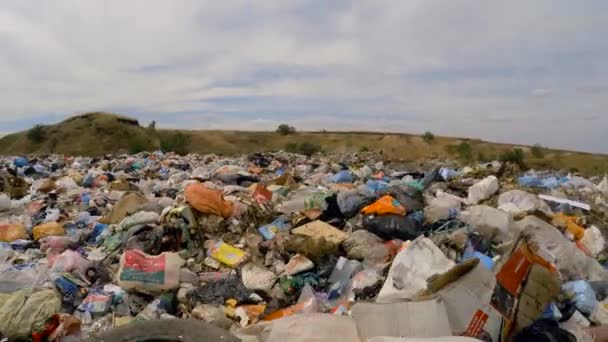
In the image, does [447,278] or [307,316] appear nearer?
[307,316]

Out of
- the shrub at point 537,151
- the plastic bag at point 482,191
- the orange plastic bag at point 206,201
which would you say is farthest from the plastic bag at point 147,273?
the shrub at point 537,151

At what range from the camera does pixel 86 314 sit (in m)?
2.85

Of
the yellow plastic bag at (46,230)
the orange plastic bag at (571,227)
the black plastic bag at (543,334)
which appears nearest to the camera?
the black plastic bag at (543,334)

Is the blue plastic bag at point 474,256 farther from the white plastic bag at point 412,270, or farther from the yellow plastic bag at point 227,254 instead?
the yellow plastic bag at point 227,254

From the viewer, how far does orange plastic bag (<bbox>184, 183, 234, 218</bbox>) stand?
4.28 meters

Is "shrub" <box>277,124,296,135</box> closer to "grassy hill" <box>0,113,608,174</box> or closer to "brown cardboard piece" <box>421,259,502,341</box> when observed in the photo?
"grassy hill" <box>0,113,608,174</box>

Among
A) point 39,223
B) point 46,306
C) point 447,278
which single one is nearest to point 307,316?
point 447,278

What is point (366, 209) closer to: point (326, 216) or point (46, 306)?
point (326, 216)

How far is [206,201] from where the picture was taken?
14.1 feet

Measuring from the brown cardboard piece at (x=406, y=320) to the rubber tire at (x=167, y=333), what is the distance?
2.13 feet

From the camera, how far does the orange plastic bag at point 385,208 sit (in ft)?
13.1

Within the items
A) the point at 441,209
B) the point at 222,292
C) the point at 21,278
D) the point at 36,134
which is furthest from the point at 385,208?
the point at 36,134

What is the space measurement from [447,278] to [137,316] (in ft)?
6.41

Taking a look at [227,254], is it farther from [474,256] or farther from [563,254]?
[563,254]
